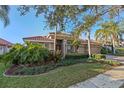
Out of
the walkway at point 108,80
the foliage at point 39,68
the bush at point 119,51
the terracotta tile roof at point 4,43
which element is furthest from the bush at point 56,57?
the bush at point 119,51

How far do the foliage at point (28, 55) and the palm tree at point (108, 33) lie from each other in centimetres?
153

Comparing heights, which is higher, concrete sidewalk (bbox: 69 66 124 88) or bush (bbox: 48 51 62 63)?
bush (bbox: 48 51 62 63)

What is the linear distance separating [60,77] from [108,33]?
1611 millimetres

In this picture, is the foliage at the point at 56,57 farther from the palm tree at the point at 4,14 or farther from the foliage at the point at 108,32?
the palm tree at the point at 4,14

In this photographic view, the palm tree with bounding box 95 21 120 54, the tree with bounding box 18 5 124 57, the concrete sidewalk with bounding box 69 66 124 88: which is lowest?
the concrete sidewalk with bounding box 69 66 124 88

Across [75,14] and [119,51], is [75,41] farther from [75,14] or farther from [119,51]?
[119,51]

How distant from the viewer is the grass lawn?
5.07 m

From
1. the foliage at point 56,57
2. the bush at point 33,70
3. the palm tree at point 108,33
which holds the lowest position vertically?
the bush at point 33,70

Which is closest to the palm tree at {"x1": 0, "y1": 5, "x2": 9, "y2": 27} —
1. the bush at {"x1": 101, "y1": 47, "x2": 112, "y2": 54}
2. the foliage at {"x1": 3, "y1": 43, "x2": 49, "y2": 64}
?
the foliage at {"x1": 3, "y1": 43, "x2": 49, "y2": 64}

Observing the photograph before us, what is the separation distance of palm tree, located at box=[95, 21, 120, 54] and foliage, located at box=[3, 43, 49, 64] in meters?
1.53

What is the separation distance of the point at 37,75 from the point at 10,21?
4.93ft

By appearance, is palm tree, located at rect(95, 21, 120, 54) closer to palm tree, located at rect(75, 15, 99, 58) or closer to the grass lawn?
palm tree, located at rect(75, 15, 99, 58)

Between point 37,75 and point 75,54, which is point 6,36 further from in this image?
point 75,54

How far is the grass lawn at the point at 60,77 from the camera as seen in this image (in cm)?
507
